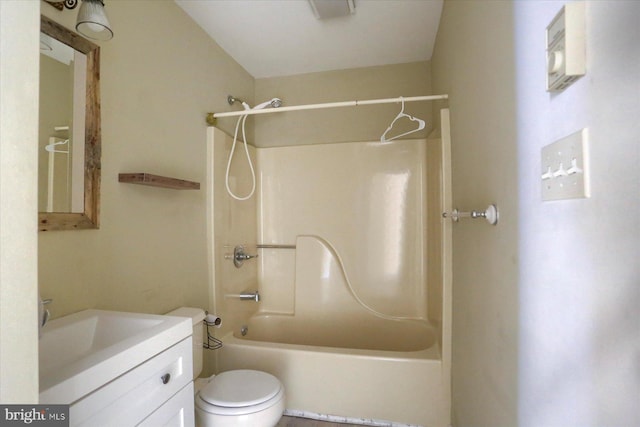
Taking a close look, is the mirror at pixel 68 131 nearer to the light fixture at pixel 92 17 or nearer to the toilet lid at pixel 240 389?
the light fixture at pixel 92 17

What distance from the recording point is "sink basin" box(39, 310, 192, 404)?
2.24 feet

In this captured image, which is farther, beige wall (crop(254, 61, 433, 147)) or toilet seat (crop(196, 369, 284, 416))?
beige wall (crop(254, 61, 433, 147))

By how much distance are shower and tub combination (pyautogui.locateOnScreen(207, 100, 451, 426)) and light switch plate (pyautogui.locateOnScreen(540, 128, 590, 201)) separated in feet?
4.71

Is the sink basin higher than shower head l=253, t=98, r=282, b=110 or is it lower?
lower

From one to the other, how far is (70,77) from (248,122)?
1649mm

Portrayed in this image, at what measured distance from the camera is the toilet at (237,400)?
1.35 meters

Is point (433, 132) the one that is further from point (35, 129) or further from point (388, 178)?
point (35, 129)

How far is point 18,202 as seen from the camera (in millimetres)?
461

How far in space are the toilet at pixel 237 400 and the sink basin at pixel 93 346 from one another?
0.47m

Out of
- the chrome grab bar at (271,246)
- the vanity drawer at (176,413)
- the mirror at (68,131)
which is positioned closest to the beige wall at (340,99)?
the chrome grab bar at (271,246)

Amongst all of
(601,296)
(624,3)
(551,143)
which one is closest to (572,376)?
(601,296)

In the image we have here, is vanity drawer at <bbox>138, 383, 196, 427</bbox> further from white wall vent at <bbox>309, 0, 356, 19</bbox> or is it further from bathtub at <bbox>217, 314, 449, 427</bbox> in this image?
white wall vent at <bbox>309, 0, 356, 19</bbox>

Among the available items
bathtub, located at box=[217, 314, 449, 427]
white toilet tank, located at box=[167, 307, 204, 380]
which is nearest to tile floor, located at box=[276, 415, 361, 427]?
bathtub, located at box=[217, 314, 449, 427]

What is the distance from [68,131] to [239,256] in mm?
1448
